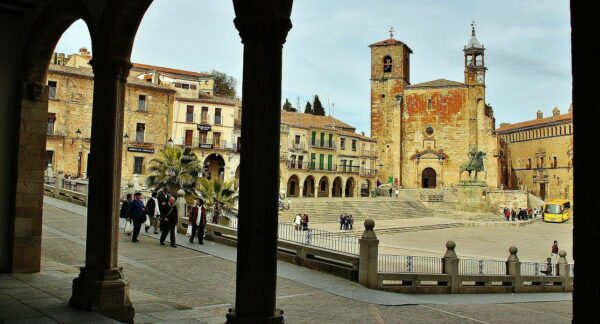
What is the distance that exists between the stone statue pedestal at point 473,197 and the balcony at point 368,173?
13.3 m

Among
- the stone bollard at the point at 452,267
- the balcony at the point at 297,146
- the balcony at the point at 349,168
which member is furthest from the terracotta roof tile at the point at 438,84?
the stone bollard at the point at 452,267

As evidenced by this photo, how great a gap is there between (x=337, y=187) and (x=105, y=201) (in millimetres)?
50870

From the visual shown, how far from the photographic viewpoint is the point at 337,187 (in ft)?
184

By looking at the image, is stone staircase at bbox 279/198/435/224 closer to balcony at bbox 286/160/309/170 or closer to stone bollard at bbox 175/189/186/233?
balcony at bbox 286/160/309/170

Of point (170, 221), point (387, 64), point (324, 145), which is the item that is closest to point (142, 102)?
point (324, 145)

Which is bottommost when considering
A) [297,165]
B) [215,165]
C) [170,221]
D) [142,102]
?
[170,221]

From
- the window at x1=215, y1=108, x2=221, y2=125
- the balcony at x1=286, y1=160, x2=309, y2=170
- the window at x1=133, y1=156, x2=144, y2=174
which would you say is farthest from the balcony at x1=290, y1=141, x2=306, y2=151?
the window at x1=133, y1=156, x2=144, y2=174

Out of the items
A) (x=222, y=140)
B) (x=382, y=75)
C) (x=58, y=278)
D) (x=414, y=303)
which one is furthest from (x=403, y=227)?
(x=382, y=75)

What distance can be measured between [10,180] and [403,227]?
88.6ft

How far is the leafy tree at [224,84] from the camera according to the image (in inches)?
2376

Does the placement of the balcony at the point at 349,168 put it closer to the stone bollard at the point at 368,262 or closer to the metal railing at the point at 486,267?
the metal railing at the point at 486,267

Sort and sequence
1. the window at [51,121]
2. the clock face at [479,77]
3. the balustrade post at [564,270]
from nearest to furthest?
the balustrade post at [564,270] → the window at [51,121] → the clock face at [479,77]

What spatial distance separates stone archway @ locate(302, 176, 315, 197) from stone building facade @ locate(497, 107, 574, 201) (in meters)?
26.8

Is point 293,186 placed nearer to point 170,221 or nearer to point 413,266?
point 413,266
